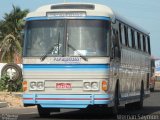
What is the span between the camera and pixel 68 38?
1759cm

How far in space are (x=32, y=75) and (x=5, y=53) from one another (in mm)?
34683

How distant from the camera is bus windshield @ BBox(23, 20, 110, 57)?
1744 cm

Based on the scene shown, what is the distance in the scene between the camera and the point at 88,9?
18.0m

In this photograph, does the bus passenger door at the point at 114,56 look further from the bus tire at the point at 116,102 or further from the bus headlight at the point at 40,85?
the bus headlight at the point at 40,85

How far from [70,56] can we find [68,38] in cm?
54

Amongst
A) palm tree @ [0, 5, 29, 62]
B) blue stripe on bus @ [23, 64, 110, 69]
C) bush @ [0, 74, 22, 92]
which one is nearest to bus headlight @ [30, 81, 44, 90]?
blue stripe on bus @ [23, 64, 110, 69]

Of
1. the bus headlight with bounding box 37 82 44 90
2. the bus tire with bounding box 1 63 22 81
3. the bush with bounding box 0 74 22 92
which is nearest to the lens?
the bus headlight with bounding box 37 82 44 90

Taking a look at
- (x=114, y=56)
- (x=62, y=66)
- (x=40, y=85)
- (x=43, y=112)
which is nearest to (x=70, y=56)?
(x=62, y=66)

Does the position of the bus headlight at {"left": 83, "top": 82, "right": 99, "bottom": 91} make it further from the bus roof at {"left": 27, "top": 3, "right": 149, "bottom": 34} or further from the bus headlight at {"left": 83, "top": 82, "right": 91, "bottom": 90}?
the bus roof at {"left": 27, "top": 3, "right": 149, "bottom": 34}

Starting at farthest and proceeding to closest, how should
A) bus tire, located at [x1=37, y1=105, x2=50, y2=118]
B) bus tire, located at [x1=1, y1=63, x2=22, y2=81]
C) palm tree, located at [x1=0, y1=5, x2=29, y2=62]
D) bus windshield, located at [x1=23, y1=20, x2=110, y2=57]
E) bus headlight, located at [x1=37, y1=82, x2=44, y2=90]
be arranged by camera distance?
palm tree, located at [x1=0, y1=5, x2=29, y2=62]
bus tire, located at [x1=1, y1=63, x2=22, y2=81]
bus tire, located at [x1=37, y1=105, x2=50, y2=118]
bus headlight, located at [x1=37, y1=82, x2=44, y2=90]
bus windshield, located at [x1=23, y1=20, x2=110, y2=57]

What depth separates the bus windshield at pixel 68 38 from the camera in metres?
A: 17.4

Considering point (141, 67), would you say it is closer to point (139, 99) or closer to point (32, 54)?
point (139, 99)

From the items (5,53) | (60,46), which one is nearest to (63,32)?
(60,46)

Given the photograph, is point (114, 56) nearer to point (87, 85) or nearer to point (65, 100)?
point (87, 85)
